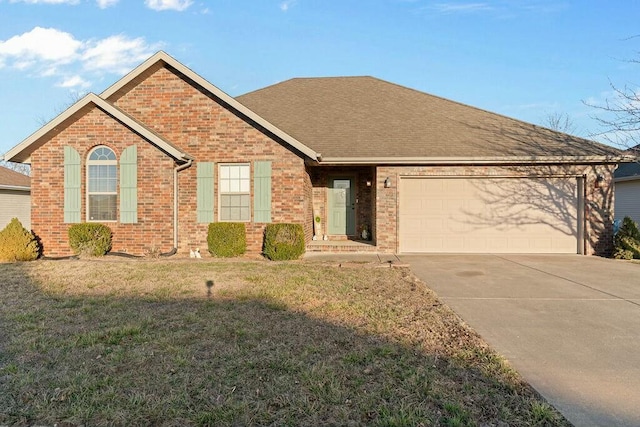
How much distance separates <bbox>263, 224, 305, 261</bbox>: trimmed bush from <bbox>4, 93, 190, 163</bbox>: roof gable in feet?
10.5

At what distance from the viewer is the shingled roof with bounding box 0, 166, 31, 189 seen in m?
17.4

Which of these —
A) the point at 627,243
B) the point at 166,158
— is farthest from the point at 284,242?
the point at 627,243

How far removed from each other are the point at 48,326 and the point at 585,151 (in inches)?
508

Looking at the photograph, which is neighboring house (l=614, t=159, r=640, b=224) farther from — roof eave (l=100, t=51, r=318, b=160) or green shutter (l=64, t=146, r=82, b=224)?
green shutter (l=64, t=146, r=82, b=224)

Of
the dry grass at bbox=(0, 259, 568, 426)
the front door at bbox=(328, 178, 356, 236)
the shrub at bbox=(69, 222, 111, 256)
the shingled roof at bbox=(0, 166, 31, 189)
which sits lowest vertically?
the dry grass at bbox=(0, 259, 568, 426)

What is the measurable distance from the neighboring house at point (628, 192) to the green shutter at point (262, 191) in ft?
50.4

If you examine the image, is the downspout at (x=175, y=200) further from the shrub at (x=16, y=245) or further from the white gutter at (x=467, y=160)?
the white gutter at (x=467, y=160)

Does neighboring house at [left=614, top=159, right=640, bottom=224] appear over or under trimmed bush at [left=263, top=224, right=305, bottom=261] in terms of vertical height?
over

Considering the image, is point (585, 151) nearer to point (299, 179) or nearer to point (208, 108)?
point (299, 179)

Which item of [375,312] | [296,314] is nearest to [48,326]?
[296,314]

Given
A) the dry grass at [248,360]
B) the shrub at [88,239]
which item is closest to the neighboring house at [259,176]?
the shrub at [88,239]

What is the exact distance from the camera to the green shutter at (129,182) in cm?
992

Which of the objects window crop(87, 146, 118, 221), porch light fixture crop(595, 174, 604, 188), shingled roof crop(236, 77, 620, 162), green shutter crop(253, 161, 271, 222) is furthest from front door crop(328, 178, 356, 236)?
porch light fixture crop(595, 174, 604, 188)

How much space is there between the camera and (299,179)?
10445 mm
